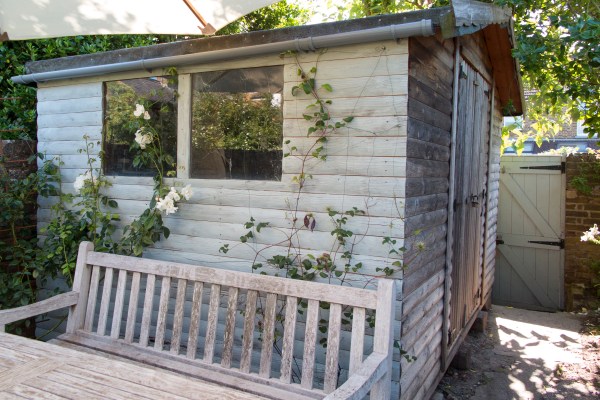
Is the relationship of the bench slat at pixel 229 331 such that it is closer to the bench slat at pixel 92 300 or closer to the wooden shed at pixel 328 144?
the wooden shed at pixel 328 144

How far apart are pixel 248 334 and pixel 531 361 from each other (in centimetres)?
344

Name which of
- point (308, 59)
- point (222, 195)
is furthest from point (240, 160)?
point (308, 59)

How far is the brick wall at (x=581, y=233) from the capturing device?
657 centimetres

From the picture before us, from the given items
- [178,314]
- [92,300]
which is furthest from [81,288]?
[178,314]

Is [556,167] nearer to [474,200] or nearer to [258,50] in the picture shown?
[474,200]

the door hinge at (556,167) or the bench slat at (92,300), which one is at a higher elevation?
the door hinge at (556,167)

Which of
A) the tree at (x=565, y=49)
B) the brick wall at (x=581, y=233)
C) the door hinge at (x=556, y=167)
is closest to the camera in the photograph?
the tree at (x=565, y=49)

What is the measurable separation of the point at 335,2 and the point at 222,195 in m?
7.89

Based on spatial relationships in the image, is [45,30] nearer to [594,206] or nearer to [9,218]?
[9,218]

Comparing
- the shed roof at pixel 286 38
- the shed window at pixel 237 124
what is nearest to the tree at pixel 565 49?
the shed roof at pixel 286 38

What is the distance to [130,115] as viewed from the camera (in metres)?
3.77

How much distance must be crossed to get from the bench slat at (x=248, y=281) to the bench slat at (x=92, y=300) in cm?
8

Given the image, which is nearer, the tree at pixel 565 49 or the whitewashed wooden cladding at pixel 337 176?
the whitewashed wooden cladding at pixel 337 176

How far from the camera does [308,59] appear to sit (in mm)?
3031
